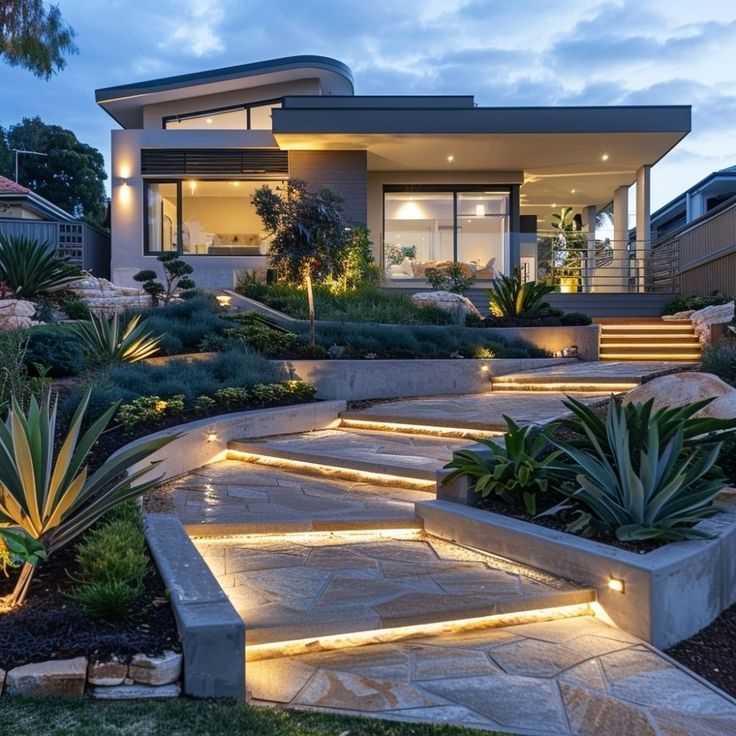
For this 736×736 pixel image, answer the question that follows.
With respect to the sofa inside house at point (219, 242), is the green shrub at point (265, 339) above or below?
below

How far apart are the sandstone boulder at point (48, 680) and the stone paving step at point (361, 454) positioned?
355 cm

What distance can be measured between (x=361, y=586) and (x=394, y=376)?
5.96 meters

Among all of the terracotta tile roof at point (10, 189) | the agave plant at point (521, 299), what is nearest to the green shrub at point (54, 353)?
the agave plant at point (521, 299)

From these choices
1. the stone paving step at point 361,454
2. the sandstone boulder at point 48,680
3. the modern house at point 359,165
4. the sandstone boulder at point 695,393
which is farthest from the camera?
the modern house at point 359,165

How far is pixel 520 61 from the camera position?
286 feet

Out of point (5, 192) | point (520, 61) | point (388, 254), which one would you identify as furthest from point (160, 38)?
point (388, 254)

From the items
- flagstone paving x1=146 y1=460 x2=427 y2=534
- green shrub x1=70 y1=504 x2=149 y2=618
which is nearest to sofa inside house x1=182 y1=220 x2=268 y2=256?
flagstone paving x1=146 y1=460 x2=427 y2=534

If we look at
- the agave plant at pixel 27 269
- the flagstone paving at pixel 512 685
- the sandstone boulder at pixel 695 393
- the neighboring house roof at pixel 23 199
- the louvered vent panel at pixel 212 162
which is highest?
the louvered vent panel at pixel 212 162

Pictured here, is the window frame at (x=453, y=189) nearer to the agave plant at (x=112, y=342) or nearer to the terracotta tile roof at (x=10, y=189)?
the terracotta tile roof at (x=10, y=189)

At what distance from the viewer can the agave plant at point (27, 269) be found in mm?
Answer: 12578

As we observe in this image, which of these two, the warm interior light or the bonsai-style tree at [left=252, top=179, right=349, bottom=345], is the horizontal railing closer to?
the bonsai-style tree at [left=252, top=179, right=349, bottom=345]

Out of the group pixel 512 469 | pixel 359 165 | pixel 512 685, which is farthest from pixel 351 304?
pixel 512 685

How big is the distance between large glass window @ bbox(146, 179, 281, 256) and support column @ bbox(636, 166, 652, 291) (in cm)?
999

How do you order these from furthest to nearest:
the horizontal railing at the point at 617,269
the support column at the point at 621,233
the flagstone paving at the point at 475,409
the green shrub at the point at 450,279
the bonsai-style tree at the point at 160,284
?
the support column at the point at 621,233, the horizontal railing at the point at 617,269, the green shrub at the point at 450,279, the bonsai-style tree at the point at 160,284, the flagstone paving at the point at 475,409
